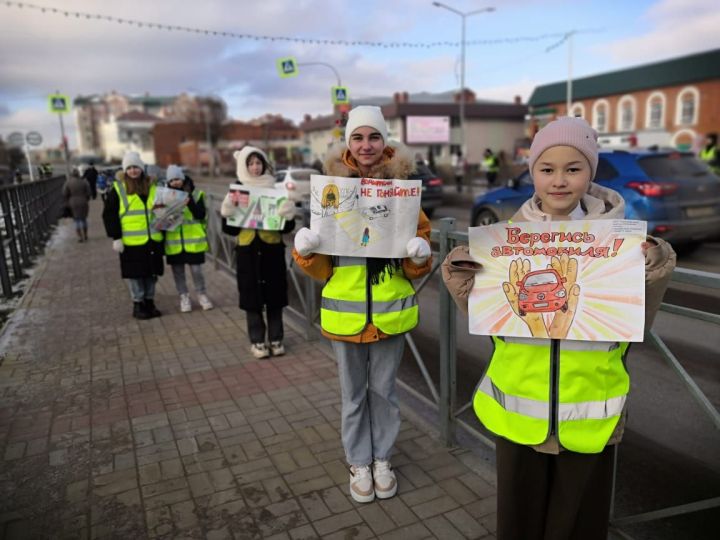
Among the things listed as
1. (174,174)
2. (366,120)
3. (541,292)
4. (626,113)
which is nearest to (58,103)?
(174,174)

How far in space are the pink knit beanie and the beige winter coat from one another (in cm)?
13

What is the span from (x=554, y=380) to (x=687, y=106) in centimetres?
4737

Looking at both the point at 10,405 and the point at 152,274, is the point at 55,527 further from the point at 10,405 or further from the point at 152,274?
the point at 152,274

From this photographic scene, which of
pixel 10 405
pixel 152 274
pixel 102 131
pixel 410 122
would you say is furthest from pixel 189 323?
pixel 102 131

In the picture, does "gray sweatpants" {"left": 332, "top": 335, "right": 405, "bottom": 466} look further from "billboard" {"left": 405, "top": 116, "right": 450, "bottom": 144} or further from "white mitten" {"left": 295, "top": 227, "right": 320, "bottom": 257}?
"billboard" {"left": 405, "top": 116, "right": 450, "bottom": 144}

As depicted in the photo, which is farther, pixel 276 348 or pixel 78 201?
pixel 78 201

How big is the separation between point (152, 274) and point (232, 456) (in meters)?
3.65

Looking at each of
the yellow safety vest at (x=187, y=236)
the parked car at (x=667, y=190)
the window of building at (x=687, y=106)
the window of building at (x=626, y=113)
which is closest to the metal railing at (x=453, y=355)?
the yellow safety vest at (x=187, y=236)

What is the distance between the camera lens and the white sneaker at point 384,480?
9.96ft

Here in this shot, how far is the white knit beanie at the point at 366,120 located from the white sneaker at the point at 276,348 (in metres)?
2.92

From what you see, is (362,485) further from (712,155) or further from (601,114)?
(601,114)

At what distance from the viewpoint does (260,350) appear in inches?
209

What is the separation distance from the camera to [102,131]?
12769 cm

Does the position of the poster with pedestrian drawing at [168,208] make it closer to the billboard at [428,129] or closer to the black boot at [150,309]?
the black boot at [150,309]
